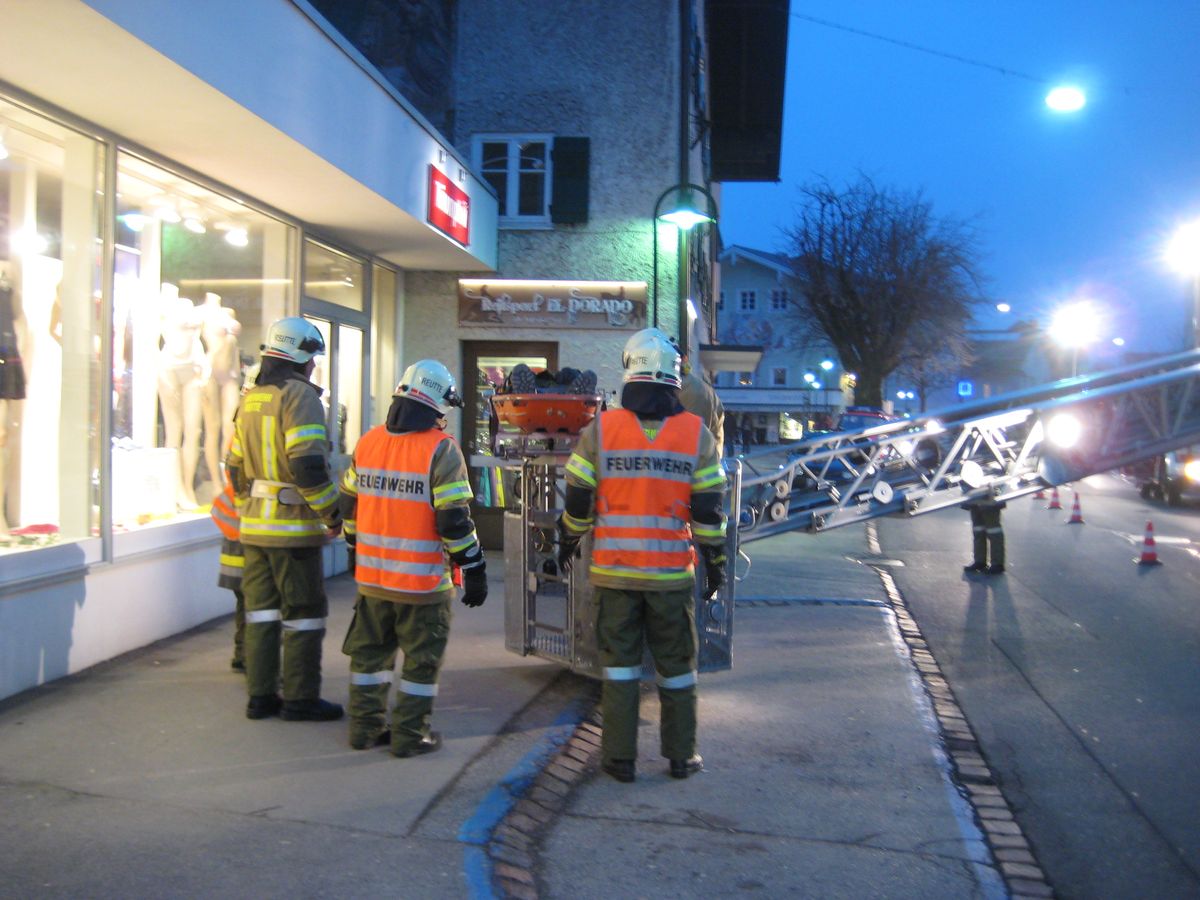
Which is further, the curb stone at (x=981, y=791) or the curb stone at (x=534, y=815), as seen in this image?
the curb stone at (x=981, y=791)

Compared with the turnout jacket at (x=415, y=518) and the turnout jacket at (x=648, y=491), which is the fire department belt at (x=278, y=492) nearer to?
the turnout jacket at (x=415, y=518)

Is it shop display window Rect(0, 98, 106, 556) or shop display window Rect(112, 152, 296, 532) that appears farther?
shop display window Rect(112, 152, 296, 532)

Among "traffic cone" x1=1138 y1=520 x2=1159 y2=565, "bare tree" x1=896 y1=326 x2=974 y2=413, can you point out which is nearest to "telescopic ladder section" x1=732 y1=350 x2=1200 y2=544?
"traffic cone" x1=1138 y1=520 x2=1159 y2=565

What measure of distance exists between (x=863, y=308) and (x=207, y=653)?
37.5 meters

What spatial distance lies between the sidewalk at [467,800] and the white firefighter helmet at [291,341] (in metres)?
1.91

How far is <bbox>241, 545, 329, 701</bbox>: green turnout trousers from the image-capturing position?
5449 mm

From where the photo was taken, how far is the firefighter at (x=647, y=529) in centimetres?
504

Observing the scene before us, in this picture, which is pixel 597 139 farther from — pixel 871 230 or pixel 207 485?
pixel 871 230

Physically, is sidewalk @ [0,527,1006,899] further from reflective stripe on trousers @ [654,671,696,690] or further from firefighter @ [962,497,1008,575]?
firefighter @ [962,497,1008,575]

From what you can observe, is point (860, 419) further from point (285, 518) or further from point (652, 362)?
point (285, 518)

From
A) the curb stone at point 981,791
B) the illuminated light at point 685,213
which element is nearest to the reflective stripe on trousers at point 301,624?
the curb stone at point 981,791

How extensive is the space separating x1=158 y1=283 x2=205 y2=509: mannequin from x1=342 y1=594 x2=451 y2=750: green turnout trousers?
3.68 meters

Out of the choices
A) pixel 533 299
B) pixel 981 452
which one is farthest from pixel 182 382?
pixel 981 452

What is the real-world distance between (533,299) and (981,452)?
5272 mm
